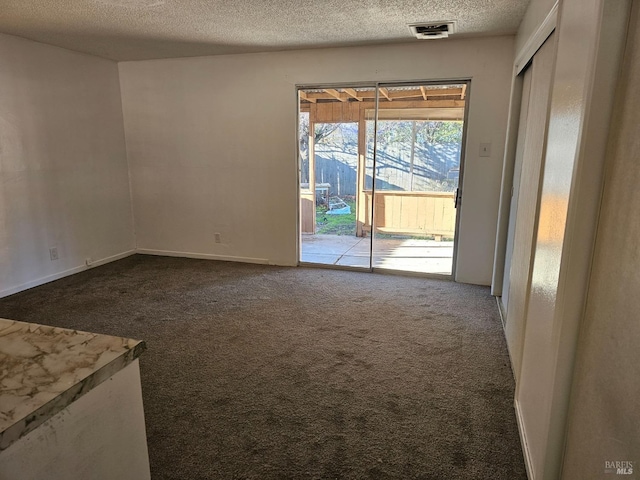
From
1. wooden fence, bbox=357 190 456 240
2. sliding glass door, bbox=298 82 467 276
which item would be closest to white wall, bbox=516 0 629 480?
sliding glass door, bbox=298 82 467 276

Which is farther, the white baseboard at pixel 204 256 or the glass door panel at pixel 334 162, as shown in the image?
the glass door panel at pixel 334 162

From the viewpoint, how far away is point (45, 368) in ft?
2.71

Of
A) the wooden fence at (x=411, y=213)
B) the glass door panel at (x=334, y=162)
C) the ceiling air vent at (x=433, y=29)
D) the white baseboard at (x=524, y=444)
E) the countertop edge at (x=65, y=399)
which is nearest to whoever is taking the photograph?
the countertop edge at (x=65, y=399)

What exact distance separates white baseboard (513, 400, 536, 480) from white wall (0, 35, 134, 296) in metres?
4.45

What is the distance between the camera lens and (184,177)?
16.4 ft

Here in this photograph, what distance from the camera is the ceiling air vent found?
11.0 ft

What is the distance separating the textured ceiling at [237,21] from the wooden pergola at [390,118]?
99cm

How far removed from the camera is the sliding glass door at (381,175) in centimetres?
497

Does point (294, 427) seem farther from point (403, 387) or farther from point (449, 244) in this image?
point (449, 244)

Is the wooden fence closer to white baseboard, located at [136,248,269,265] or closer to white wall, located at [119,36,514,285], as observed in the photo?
white wall, located at [119,36,514,285]

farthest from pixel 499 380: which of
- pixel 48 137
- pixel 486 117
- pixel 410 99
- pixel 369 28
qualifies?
pixel 48 137

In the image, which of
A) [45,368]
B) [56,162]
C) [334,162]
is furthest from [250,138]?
[45,368]

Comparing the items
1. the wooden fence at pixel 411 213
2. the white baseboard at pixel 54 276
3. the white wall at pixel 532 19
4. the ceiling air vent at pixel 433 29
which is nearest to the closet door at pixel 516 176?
the white wall at pixel 532 19

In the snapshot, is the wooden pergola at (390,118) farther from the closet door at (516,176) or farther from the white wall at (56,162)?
the white wall at (56,162)
